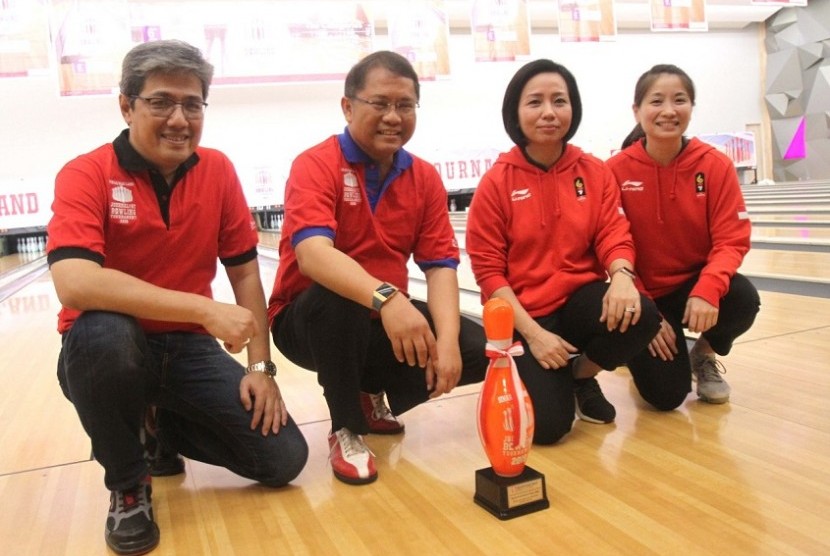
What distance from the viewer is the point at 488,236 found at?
4.56 feet

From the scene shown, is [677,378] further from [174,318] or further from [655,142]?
[174,318]

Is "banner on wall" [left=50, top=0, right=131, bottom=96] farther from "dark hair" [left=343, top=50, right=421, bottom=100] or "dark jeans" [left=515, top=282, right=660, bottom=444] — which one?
"dark jeans" [left=515, top=282, right=660, bottom=444]

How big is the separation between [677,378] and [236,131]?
6854 mm

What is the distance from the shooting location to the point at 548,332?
4.23 feet

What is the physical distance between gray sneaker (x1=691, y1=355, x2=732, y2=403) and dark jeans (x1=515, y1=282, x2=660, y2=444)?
0.24 meters

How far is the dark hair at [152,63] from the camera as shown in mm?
1030

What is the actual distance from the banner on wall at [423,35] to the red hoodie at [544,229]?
507cm

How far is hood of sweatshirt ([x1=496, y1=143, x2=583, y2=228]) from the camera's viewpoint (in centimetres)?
138

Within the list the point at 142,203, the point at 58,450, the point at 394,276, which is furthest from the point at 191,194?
the point at 58,450

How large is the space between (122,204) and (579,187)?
849 millimetres

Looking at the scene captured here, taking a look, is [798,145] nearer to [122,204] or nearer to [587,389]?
[587,389]

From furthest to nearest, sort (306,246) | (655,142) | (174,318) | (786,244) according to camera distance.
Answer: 1. (786,244)
2. (655,142)
3. (306,246)
4. (174,318)

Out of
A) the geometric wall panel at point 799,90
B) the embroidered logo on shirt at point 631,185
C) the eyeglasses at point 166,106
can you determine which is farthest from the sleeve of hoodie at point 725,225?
the geometric wall panel at point 799,90

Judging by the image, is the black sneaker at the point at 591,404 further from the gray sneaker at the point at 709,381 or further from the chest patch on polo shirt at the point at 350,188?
the chest patch on polo shirt at the point at 350,188
